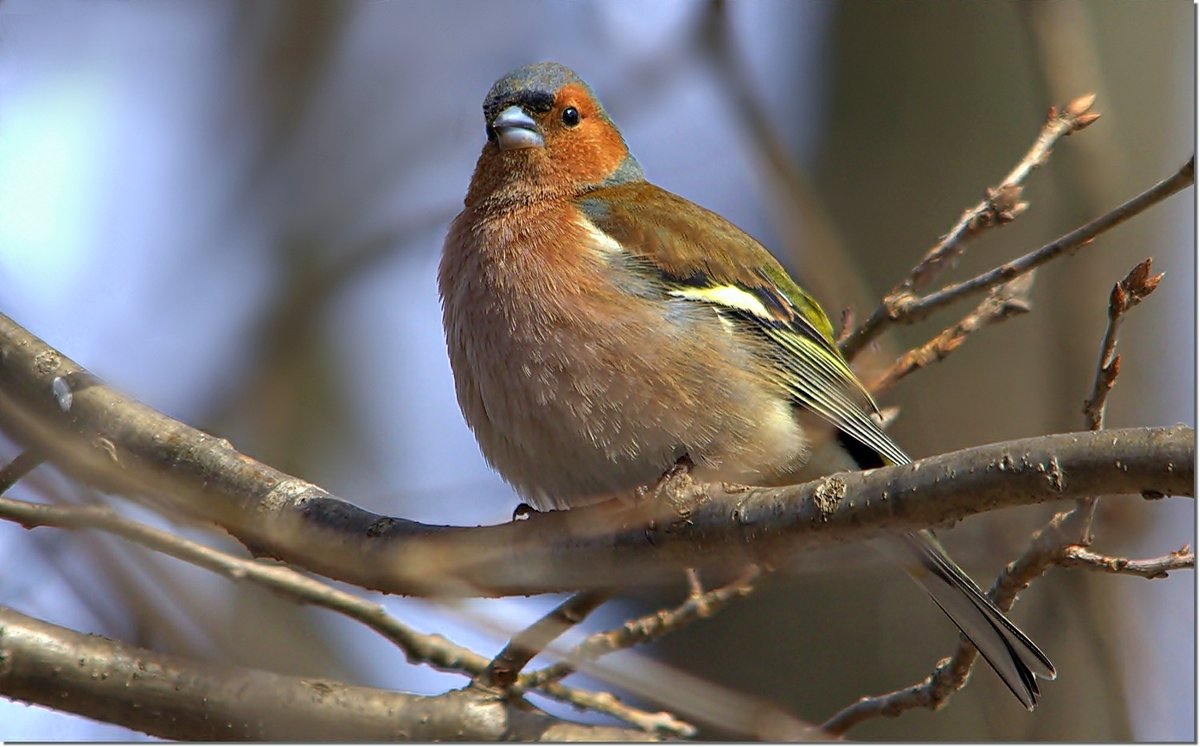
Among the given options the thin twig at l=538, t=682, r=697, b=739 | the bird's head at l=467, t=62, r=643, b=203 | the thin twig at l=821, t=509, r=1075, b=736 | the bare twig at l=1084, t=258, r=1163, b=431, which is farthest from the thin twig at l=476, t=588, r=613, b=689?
the bird's head at l=467, t=62, r=643, b=203

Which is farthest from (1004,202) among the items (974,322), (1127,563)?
(1127,563)

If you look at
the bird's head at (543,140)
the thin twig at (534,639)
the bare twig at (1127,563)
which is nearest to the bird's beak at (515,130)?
the bird's head at (543,140)

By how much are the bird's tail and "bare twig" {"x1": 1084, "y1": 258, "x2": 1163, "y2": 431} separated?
68 centimetres

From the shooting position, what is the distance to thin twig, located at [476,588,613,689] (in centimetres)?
334

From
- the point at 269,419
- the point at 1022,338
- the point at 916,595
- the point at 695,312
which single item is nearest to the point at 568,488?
the point at 695,312

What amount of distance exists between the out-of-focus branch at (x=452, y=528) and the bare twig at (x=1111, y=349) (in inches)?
24.7

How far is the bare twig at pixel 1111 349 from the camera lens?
294 cm

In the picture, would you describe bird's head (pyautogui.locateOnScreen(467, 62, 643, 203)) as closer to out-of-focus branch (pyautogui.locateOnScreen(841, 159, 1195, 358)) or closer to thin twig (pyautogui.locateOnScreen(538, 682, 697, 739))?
out-of-focus branch (pyautogui.locateOnScreen(841, 159, 1195, 358))

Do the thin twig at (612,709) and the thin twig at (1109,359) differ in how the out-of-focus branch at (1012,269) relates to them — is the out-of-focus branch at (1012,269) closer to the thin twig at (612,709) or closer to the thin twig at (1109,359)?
the thin twig at (1109,359)

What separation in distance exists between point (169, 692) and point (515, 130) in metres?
2.76

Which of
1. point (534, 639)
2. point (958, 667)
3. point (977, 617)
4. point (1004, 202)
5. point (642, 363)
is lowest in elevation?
point (534, 639)

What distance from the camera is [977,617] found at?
369cm

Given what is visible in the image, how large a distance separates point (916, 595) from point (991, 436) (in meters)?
0.83

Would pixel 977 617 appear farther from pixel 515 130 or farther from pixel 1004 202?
pixel 515 130
